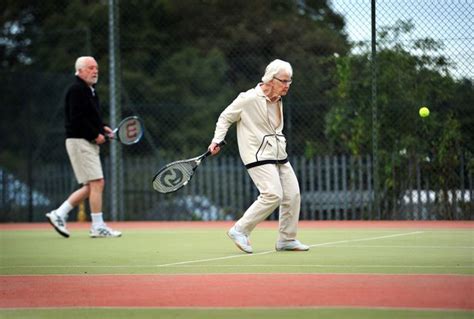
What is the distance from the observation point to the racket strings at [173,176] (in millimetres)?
10805

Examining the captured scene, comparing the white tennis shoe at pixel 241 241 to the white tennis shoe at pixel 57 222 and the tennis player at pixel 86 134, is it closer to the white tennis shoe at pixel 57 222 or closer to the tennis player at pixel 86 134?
the tennis player at pixel 86 134

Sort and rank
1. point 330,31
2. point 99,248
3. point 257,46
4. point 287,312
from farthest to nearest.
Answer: point 257,46 < point 330,31 < point 99,248 < point 287,312

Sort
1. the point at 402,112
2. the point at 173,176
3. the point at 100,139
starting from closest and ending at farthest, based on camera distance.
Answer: the point at 173,176 → the point at 100,139 → the point at 402,112

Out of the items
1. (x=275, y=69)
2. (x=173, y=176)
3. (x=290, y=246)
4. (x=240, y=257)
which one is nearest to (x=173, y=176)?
(x=173, y=176)

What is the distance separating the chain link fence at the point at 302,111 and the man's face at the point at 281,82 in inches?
219

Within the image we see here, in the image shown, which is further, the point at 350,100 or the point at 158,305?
the point at 350,100

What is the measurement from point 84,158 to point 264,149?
344cm

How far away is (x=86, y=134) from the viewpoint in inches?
527

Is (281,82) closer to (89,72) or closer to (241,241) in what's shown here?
(241,241)

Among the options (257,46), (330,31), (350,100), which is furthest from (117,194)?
(257,46)

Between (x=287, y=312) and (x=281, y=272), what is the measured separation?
89.5 inches

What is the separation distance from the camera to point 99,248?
38.9ft

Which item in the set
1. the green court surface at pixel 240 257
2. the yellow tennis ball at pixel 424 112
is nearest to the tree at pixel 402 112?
the yellow tennis ball at pixel 424 112

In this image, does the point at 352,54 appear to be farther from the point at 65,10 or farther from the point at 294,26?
the point at 65,10
